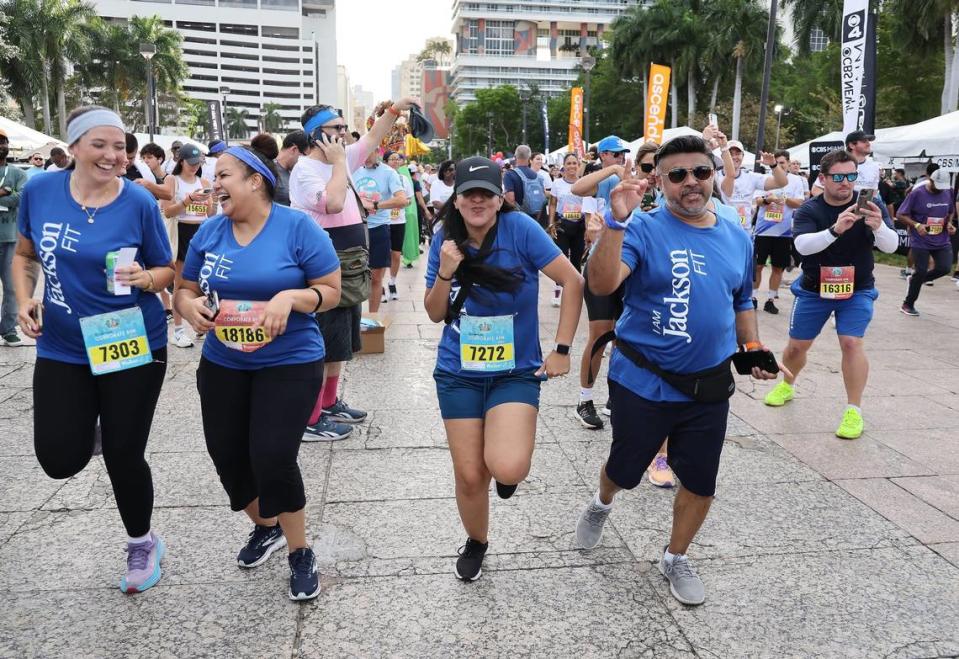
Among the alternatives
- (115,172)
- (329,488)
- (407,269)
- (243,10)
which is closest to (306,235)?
(115,172)

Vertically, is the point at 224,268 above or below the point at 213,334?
above

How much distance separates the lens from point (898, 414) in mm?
5629

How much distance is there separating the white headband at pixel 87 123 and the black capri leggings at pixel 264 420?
100 cm

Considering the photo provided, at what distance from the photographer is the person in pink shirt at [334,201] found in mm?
4559

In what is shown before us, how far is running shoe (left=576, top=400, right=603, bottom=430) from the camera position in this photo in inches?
203

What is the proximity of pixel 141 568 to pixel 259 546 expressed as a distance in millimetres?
471

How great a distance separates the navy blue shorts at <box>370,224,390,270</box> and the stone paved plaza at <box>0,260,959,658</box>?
305cm

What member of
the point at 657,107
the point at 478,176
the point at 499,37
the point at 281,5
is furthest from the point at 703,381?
the point at 499,37

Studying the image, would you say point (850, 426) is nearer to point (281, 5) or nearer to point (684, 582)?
point (684, 582)

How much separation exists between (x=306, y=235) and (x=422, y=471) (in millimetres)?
1901

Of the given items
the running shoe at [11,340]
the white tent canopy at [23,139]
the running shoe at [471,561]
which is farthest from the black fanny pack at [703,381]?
the white tent canopy at [23,139]

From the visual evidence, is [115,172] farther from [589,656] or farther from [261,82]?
[261,82]

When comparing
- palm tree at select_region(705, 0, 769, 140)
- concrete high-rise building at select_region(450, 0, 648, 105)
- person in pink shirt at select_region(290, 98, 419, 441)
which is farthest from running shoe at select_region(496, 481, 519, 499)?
concrete high-rise building at select_region(450, 0, 648, 105)

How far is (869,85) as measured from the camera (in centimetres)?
956
